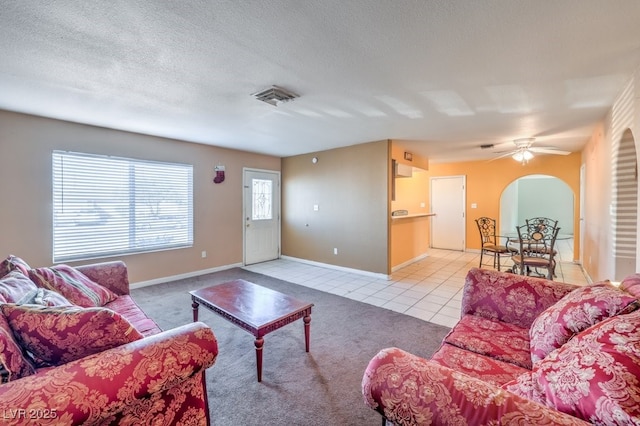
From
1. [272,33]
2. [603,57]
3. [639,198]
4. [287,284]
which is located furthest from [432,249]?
[272,33]

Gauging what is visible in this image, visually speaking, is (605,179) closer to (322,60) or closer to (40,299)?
(322,60)

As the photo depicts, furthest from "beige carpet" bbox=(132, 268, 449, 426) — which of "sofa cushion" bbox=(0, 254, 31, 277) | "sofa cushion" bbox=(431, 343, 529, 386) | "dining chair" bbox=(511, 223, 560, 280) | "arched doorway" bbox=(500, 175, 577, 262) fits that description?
"arched doorway" bbox=(500, 175, 577, 262)

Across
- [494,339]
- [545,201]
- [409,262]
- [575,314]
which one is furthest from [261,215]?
[545,201]

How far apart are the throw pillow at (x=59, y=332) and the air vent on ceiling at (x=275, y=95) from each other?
2.20m

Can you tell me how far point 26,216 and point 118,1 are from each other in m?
3.30

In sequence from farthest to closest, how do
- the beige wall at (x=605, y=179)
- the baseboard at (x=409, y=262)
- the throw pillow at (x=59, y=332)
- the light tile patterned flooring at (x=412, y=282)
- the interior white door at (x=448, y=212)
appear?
the interior white door at (x=448, y=212) < the baseboard at (x=409, y=262) < the light tile patterned flooring at (x=412, y=282) < the beige wall at (x=605, y=179) < the throw pillow at (x=59, y=332)

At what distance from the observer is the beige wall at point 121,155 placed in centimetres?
326

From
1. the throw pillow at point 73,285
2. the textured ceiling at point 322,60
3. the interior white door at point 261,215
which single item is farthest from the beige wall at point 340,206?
the throw pillow at point 73,285

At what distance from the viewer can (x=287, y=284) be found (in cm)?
441

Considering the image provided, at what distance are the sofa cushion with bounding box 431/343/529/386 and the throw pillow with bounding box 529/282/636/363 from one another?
14 cm

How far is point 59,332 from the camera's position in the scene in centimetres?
108

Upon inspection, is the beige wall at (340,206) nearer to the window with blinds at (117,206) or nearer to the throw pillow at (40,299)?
the window with blinds at (117,206)

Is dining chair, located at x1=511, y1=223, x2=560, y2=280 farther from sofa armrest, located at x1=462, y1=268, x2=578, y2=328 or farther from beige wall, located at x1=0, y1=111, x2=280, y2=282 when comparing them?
beige wall, located at x1=0, y1=111, x2=280, y2=282

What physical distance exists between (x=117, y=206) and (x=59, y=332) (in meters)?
3.61
